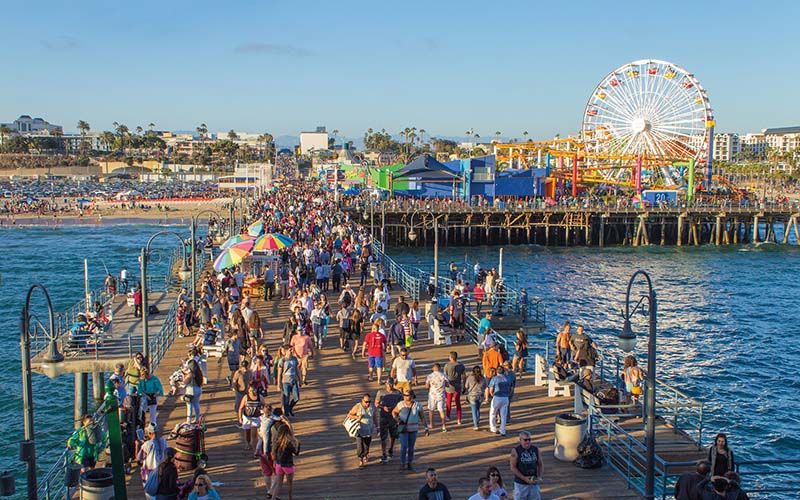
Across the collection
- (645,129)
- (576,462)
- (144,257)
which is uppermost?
(645,129)

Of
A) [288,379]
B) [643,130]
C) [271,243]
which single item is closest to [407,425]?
[288,379]

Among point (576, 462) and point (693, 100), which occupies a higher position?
point (693, 100)

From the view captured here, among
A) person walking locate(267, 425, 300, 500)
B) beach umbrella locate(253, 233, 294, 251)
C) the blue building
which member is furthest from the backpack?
the blue building

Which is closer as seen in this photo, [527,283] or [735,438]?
[735,438]

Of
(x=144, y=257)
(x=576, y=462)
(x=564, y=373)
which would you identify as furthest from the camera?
(x=144, y=257)

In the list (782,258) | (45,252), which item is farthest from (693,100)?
(45,252)

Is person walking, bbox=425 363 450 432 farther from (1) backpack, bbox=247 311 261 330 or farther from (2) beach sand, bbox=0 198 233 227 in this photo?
(2) beach sand, bbox=0 198 233 227

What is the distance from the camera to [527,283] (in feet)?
143

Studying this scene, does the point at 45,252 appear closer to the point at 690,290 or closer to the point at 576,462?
the point at 690,290

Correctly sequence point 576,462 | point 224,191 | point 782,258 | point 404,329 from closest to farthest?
point 576,462 < point 404,329 < point 782,258 < point 224,191

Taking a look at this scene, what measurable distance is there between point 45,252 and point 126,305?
42.2m

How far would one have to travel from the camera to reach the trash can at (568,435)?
414 inches

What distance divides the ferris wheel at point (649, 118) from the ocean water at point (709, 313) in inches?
815

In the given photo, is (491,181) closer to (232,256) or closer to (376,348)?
(232,256)
